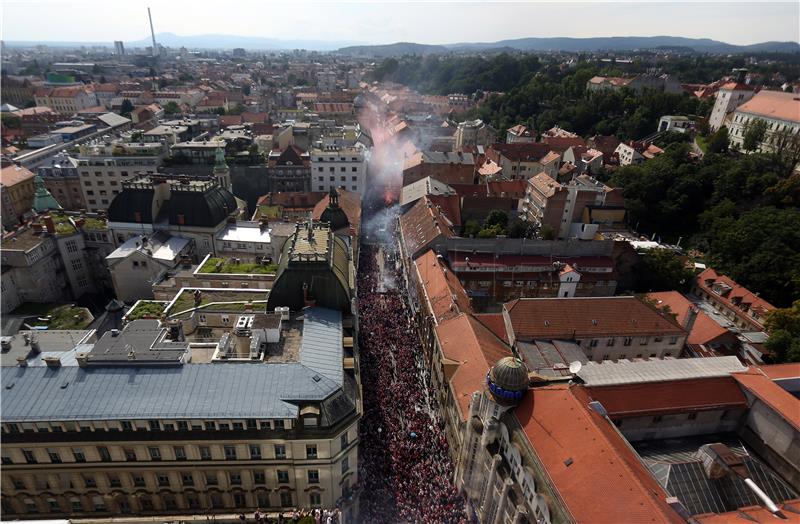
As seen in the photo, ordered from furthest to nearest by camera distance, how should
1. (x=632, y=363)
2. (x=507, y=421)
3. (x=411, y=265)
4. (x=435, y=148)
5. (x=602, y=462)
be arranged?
(x=435, y=148) < (x=411, y=265) < (x=632, y=363) < (x=507, y=421) < (x=602, y=462)

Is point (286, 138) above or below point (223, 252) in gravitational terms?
above

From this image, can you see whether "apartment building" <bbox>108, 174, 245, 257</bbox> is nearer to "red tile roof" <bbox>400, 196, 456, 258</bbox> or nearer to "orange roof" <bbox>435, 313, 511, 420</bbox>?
"red tile roof" <bbox>400, 196, 456, 258</bbox>

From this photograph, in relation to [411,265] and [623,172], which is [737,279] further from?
[411,265]

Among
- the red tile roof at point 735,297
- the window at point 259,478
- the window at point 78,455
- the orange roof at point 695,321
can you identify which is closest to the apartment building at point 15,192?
the window at point 78,455

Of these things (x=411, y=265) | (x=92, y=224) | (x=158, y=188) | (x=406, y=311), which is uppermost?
(x=158, y=188)

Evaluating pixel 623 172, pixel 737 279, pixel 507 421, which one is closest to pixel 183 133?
pixel 623 172

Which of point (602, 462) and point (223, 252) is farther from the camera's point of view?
point (223, 252)

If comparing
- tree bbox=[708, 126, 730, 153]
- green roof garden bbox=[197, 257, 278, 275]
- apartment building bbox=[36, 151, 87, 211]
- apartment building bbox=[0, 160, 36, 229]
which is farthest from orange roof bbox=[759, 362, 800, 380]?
apartment building bbox=[0, 160, 36, 229]
